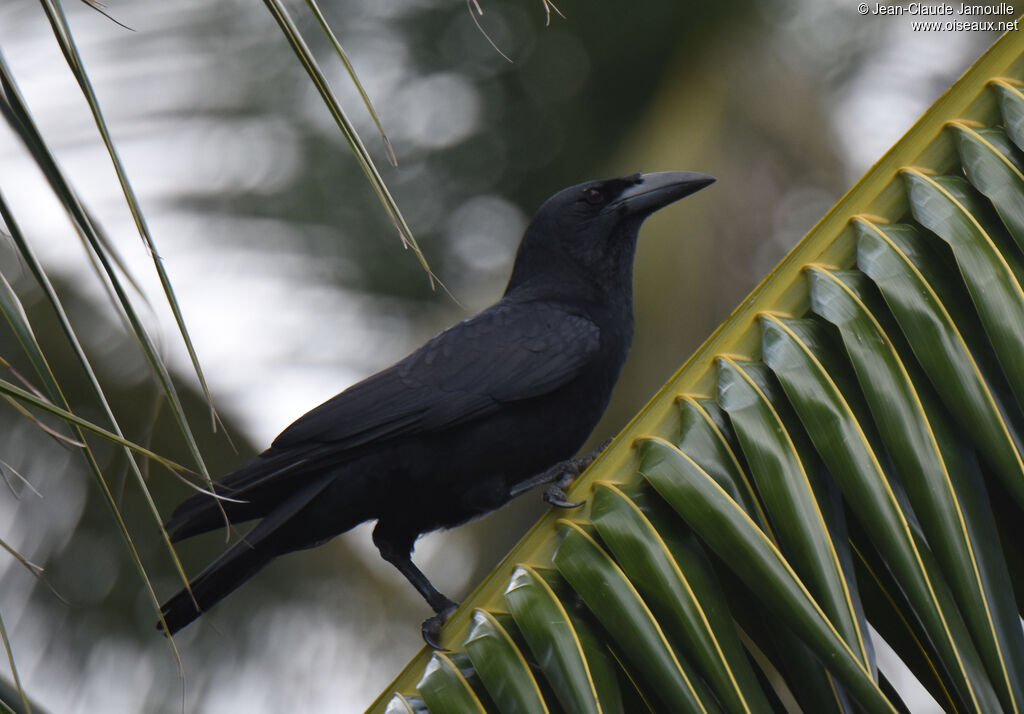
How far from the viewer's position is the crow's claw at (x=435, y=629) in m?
1.81

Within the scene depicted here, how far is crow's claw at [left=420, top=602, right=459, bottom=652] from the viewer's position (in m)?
1.81

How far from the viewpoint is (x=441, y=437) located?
9.00 ft

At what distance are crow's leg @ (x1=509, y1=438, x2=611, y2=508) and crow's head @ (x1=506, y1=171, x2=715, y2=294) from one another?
667mm

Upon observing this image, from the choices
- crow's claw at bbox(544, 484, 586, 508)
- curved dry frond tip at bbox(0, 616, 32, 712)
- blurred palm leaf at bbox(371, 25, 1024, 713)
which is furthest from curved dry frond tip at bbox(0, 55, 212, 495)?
crow's claw at bbox(544, 484, 586, 508)

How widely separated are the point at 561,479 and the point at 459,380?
22.3 inches

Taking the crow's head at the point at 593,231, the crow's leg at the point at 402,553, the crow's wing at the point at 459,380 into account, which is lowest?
the crow's leg at the point at 402,553

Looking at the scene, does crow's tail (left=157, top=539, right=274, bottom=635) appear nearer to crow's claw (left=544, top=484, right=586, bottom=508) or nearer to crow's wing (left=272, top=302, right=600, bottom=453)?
crow's wing (left=272, top=302, right=600, bottom=453)

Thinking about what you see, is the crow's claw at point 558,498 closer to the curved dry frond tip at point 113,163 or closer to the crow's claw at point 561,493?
the crow's claw at point 561,493

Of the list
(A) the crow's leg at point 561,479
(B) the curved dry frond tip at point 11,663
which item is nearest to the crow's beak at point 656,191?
(A) the crow's leg at point 561,479

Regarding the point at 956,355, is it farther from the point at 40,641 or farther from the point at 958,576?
the point at 40,641

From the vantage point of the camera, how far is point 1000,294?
144 centimetres

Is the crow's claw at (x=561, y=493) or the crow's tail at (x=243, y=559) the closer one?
the crow's claw at (x=561, y=493)

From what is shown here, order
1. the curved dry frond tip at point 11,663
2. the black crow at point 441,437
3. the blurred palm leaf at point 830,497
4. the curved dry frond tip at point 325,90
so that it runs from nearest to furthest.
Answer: the curved dry frond tip at point 11,663
the curved dry frond tip at point 325,90
the blurred palm leaf at point 830,497
the black crow at point 441,437

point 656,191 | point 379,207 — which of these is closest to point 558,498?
point 656,191
